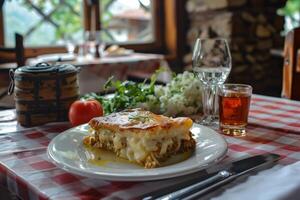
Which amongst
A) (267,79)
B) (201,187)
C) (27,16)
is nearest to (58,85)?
(201,187)

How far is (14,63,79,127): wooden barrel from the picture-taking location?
0.98 metres

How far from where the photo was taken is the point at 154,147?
67 cm

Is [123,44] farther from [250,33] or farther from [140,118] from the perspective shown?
[140,118]

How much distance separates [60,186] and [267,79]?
324 centimetres

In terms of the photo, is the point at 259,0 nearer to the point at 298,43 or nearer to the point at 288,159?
the point at 298,43

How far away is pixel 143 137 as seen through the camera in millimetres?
658

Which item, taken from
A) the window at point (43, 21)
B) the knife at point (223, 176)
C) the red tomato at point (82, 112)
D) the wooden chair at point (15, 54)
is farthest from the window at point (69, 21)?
the knife at point (223, 176)

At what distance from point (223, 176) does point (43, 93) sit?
1.84 ft

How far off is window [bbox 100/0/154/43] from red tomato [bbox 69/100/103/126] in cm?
275

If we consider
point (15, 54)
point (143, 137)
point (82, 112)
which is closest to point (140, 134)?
point (143, 137)

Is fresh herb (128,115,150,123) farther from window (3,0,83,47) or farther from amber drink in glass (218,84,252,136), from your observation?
window (3,0,83,47)

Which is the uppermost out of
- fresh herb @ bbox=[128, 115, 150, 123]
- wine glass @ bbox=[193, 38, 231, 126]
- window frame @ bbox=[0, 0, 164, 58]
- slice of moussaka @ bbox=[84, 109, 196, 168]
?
window frame @ bbox=[0, 0, 164, 58]

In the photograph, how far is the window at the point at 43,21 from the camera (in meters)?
3.12

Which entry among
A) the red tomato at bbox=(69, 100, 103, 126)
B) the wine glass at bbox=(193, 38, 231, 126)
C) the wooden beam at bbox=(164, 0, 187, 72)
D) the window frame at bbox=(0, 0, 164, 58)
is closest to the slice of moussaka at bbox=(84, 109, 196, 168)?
the red tomato at bbox=(69, 100, 103, 126)
